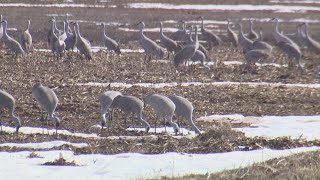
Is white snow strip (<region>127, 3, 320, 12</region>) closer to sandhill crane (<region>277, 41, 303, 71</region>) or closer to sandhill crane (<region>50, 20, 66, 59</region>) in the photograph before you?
sandhill crane (<region>277, 41, 303, 71</region>)

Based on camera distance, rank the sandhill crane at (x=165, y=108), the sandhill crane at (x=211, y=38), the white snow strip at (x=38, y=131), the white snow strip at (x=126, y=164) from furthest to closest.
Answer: the sandhill crane at (x=211, y=38) < the sandhill crane at (x=165, y=108) < the white snow strip at (x=38, y=131) < the white snow strip at (x=126, y=164)

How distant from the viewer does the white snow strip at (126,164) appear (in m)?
10.3

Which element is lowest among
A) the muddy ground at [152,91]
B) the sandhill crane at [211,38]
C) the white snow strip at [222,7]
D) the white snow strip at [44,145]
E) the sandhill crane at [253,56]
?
the white snow strip at [44,145]

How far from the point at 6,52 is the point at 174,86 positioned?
9.40 meters

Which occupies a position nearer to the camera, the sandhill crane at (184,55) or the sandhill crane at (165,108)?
the sandhill crane at (165,108)

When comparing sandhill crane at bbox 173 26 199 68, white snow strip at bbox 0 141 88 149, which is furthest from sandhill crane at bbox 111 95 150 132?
sandhill crane at bbox 173 26 199 68

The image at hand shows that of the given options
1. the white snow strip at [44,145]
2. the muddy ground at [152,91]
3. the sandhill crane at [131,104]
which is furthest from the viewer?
the sandhill crane at [131,104]

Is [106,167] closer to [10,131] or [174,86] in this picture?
[10,131]

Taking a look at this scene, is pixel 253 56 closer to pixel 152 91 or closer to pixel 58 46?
pixel 58 46

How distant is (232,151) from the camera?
12.4 metres

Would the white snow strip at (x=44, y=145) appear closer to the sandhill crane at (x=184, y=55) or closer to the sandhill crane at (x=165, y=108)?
the sandhill crane at (x=165, y=108)

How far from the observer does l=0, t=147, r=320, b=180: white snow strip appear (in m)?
10.3

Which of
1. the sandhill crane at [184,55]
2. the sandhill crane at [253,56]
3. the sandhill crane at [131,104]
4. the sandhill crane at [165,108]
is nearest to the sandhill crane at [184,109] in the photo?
the sandhill crane at [165,108]

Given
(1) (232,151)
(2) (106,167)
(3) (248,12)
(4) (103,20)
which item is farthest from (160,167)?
(3) (248,12)
